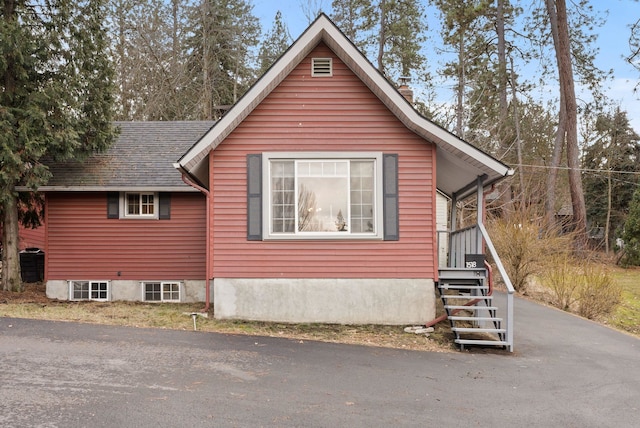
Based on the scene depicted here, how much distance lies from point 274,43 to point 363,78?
23.3 m

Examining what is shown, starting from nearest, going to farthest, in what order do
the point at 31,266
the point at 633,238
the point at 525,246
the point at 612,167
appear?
the point at 31,266 → the point at 525,246 → the point at 633,238 → the point at 612,167

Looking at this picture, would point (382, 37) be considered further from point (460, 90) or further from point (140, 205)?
point (140, 205)

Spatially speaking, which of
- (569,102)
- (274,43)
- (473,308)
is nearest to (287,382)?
(473,308)

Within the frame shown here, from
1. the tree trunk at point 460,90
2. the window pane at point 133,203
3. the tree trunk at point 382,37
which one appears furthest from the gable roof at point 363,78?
the tree trunk at point 382,37

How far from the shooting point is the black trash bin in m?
15.5

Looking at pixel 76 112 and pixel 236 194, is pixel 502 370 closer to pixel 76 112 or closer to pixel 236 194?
pixel 236 194

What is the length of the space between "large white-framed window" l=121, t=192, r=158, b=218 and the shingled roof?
47 cm

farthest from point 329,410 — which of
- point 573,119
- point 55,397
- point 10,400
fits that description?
point 573,119

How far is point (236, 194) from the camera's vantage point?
10.5m

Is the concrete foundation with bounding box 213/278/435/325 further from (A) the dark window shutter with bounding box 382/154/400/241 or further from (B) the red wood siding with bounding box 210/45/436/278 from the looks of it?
(A) the dark window shutter with bounding box 382/154/400/241

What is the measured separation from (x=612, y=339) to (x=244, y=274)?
7185 millimetres

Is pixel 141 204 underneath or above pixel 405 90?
underneath

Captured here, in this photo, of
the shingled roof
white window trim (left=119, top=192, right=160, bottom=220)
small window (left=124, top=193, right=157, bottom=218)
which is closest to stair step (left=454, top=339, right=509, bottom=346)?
the shingled roof

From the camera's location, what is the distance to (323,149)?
10.6 meters
